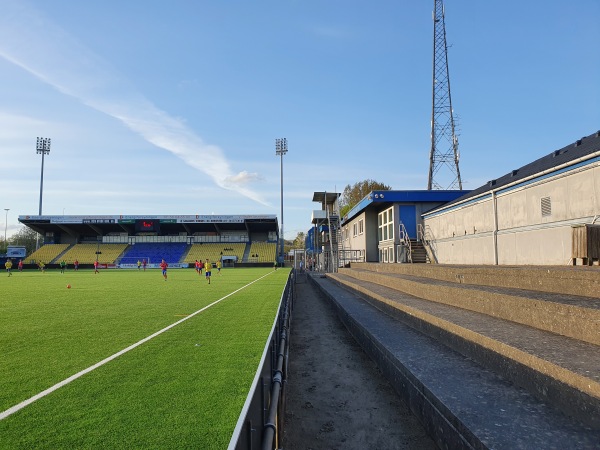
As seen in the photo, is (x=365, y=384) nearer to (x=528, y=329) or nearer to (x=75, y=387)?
(x=528, y=329)

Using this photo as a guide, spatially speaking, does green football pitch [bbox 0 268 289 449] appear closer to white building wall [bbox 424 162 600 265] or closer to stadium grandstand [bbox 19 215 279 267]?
white building wall [bbox 424 162 600 265]

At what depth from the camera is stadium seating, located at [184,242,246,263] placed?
60031 millimetres

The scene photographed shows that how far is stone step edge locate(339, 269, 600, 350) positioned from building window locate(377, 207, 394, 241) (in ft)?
47.7

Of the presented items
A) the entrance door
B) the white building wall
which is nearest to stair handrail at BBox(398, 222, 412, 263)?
the entrance door

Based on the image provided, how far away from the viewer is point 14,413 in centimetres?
356

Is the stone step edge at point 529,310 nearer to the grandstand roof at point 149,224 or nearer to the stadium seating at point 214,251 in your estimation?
the stadium seating at point 214,251

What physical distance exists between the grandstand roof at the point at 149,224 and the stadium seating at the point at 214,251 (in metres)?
2.99

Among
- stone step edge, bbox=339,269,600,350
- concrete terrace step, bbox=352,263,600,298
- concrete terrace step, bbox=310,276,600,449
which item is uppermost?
concrete terrace step, bbox=352,263,600,298

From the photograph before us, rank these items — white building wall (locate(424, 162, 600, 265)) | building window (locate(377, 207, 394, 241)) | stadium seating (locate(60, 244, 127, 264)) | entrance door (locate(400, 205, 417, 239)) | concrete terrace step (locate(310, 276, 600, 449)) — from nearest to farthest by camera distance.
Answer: concrete terrace step (locate(310, 276, 600, 449))
white building wall (locate(424, 162, 600, 265))
entrance door (locate(400, 205, 417, 239))
building window (locate(377, 207, 394, 241))
stadium seating (locate(60, 244, 127, 264))

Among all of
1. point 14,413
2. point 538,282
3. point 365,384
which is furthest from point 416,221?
point 14,413

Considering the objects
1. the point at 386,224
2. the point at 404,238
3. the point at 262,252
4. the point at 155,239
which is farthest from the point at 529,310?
the point at 155,239

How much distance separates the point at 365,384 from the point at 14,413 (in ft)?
13.0

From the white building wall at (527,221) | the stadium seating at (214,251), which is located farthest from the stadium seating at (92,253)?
the white building wall at (527,221)

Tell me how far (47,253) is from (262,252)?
33456mm
